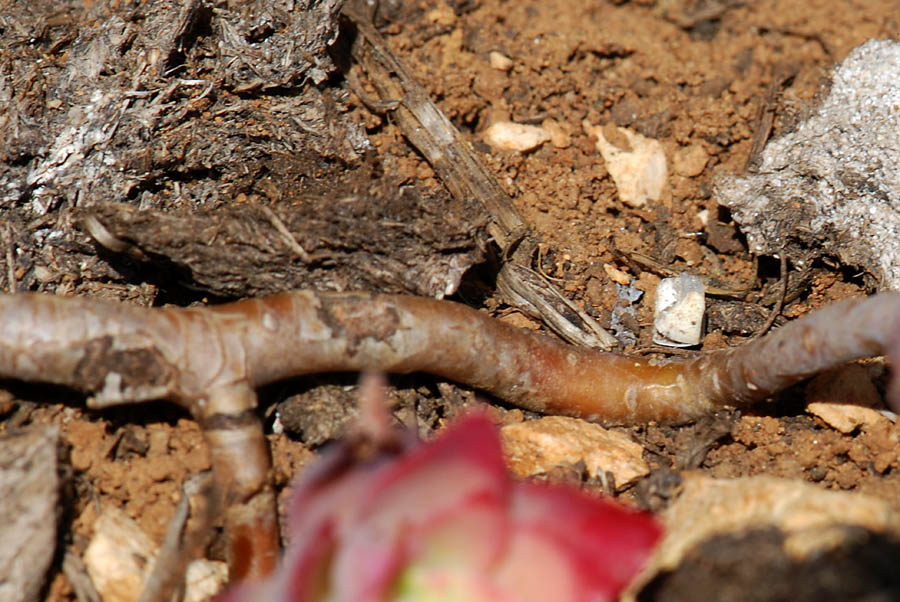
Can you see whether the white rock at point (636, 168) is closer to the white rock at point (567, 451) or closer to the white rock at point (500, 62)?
the white rock at point (500, 62)

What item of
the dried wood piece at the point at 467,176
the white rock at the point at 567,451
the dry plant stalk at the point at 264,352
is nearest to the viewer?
the dry plant stalk at the point at 264,352

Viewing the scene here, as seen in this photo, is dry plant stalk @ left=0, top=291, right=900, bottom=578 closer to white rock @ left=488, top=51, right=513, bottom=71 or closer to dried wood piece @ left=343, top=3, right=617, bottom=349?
dried wood piece @ left=343, top=3, right=617, bottom=349

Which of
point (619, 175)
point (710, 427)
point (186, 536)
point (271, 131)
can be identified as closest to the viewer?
point (186, 536)

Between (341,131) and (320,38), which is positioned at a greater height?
(320,38)

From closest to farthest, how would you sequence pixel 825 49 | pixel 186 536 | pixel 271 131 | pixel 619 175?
pixel 186 536
pixel 271 131
pixel 619 175
pixel 825 49

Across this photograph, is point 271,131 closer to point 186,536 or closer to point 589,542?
point 186,536

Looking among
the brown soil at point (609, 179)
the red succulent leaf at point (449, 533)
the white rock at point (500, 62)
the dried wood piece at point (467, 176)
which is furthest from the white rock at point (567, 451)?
the white rock at point (500, 62)

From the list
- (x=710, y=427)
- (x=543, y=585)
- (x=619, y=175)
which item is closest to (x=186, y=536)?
(x=543, y=585)

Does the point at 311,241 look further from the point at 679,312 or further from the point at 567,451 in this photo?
the point at 679,312
